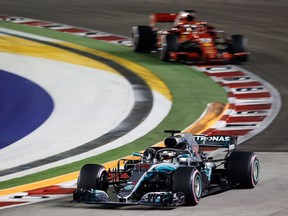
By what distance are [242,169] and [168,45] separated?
1271 centimetres

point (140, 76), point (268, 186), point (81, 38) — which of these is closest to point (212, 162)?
point (268, 186)

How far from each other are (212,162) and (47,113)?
734cm

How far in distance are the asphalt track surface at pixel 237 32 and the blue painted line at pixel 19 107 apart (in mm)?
4767

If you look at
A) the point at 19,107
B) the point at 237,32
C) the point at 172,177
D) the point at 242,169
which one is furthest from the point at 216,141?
the point at 237,32

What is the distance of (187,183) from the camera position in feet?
51.4

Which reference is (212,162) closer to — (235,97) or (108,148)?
(108,148)

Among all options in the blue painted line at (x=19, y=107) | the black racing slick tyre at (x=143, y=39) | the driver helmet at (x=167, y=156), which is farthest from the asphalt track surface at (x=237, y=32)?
the blue painted line at (x=19, y=107)

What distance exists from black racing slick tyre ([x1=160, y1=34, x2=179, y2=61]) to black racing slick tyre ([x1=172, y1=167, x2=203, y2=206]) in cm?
1369

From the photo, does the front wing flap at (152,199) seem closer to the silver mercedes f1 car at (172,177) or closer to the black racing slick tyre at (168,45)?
the silver mercedes f1 car at (172,177)

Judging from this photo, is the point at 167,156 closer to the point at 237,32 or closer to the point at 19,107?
the point at 19,107

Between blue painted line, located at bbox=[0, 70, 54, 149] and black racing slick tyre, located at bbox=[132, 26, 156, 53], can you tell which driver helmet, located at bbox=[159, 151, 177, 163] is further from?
black racing slick tyre, located at bbox=[132, 26, 156, 53]

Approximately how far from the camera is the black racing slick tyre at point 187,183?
1567 cm

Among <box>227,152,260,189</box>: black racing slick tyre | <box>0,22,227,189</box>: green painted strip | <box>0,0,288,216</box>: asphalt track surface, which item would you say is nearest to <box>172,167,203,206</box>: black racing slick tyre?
<box>0,0,288,216</box>: asphalt track surface

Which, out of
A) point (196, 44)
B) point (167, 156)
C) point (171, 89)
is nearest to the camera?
point (167, 156)
